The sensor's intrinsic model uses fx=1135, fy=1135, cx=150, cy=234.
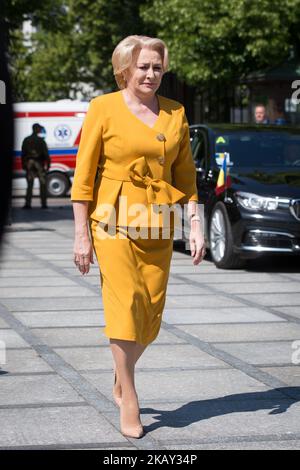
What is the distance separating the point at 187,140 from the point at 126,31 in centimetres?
3735

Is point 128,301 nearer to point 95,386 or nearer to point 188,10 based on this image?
point 95,386

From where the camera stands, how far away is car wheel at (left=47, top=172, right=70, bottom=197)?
104 feet

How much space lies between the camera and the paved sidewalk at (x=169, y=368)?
4953mm

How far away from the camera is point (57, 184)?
31.8 m

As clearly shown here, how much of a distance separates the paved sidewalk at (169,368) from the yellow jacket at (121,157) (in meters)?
0.62

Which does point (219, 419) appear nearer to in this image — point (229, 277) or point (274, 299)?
point (274, 299)

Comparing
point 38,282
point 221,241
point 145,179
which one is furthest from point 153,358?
point 221,241

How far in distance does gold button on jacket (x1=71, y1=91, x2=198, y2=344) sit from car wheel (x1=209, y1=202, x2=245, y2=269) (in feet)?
24.8

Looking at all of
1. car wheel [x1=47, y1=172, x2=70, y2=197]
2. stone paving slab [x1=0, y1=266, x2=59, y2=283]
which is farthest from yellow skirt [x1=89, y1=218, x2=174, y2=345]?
car wheel [x1=47, y1=172, x2=70, y2=197]

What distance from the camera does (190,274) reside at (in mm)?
12188

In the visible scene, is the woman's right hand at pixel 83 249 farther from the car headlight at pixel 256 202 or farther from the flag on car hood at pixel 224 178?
the flag on car hood at pixel 224 178

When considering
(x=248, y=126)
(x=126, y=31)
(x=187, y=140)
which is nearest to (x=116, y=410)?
(x=187, y=140)

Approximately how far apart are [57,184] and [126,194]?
88.6 ft

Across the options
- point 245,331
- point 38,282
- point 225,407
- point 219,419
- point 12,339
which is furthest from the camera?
point 38,282
